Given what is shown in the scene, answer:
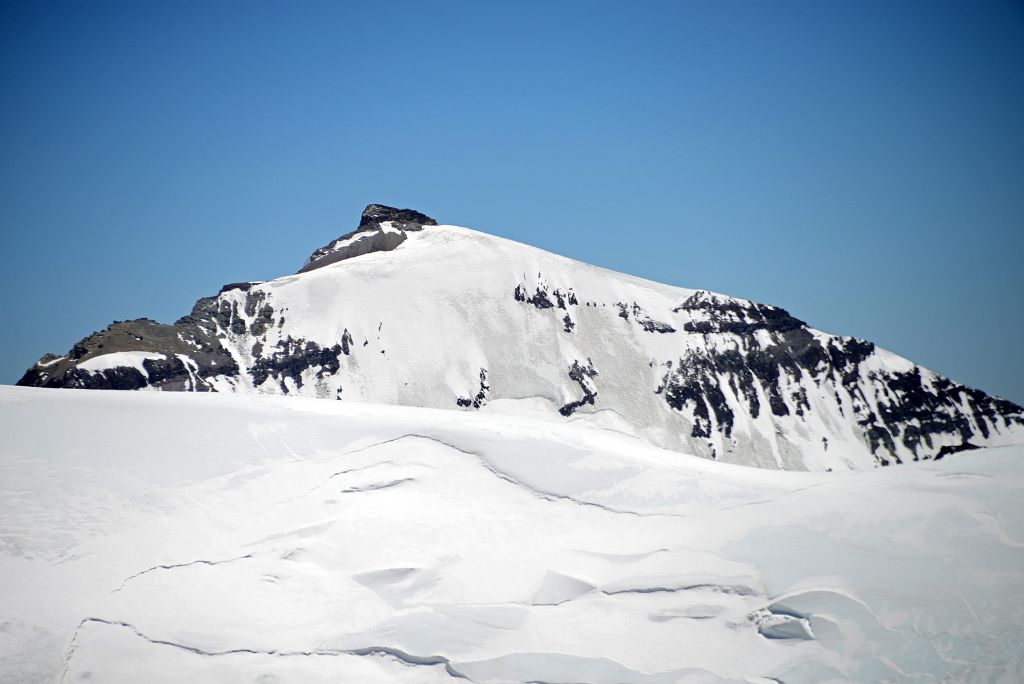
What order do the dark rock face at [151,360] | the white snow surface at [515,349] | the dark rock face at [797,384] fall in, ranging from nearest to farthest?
1. the dark rock face at [151,360]
2. the white snow surface at [515,349]
3. the dark rock face at [797,384]

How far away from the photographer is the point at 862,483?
1343 centimetres

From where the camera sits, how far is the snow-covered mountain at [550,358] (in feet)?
330

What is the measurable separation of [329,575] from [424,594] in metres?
1.43

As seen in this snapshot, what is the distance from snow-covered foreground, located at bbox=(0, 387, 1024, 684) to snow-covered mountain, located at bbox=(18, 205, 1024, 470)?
83.4 meters

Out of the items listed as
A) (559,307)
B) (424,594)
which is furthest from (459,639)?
(559,307)

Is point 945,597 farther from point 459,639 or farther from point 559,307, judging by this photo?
point 559,307

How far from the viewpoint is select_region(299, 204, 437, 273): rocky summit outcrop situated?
442 ft

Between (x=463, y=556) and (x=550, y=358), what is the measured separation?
9822cm

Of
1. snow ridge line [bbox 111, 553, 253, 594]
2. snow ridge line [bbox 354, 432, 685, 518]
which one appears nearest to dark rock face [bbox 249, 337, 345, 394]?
snow ridge line [bbox 354, 432, 685, 518]

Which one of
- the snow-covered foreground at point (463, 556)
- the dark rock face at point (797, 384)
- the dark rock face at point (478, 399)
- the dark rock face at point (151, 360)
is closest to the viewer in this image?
the snow-covered foreground at point (463, 556)

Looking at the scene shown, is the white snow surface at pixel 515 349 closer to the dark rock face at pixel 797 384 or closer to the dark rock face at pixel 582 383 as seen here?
the dark rock face at pixel 582 383

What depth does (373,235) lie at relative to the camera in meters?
136

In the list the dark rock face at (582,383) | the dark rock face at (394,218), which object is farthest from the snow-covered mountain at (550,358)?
the dark rock face at (394,218)

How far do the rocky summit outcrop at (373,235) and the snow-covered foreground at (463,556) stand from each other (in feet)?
396
